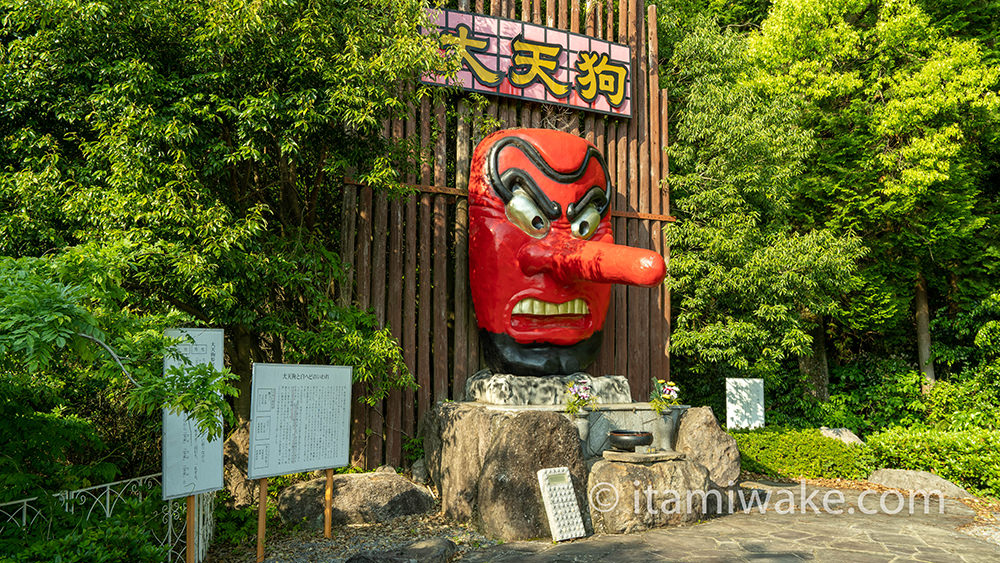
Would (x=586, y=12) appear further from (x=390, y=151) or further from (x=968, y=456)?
(x=968, y=456)

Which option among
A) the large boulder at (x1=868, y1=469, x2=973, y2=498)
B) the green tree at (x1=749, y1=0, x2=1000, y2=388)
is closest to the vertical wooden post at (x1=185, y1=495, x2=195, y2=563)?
the large boulder at (x1=868, y1=469, x2=973, y2=498)

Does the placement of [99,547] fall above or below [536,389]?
below

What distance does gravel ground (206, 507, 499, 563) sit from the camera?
524 cm

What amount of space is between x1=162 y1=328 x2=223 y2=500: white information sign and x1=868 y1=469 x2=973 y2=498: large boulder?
754 centimetres

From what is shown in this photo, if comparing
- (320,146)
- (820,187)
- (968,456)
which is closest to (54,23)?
(320,146)

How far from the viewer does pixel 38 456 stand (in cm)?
410

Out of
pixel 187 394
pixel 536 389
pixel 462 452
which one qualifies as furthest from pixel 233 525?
pixel 187 394

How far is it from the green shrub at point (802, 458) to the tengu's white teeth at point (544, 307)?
314 cm

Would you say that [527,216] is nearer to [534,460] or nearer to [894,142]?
[534,460]

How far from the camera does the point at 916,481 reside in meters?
7.93

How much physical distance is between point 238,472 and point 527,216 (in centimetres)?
391

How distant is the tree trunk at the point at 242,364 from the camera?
6.84 meters

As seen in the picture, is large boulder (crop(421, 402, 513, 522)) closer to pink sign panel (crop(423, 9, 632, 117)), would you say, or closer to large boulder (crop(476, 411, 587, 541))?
large boulder (crop(476, 411, 587, 541))

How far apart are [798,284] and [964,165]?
459cm
